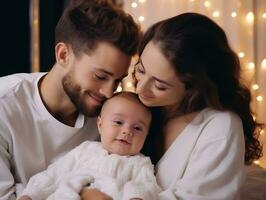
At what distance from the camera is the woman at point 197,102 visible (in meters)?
1.45

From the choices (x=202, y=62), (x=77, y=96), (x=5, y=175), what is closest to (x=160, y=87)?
(x=202, y=62)

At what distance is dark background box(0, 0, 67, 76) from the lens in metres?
3.13

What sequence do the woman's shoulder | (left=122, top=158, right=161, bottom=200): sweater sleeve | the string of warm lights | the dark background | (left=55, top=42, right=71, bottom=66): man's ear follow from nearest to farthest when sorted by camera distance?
(left=122, top=158, right=161, bottom=200): sweater sleeve < the woman's shoulder < (left=55, top=42, right=71, bottom=66): man's ear < the dark background < the string of warm lights

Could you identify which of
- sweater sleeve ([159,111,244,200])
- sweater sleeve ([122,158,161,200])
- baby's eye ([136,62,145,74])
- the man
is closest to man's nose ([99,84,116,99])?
the man

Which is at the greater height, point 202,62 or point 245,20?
point 202,62

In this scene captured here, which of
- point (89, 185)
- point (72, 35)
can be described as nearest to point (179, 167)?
point (89, 185)

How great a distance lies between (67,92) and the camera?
1805mm

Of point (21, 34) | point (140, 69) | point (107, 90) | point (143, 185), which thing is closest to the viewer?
point (143, 185)

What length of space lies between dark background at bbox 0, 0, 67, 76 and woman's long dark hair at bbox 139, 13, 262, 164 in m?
1.71

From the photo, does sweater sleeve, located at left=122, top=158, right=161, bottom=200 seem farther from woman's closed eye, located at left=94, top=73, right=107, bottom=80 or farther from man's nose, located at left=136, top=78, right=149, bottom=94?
woman's closed eye, located at left=94, top=73, right=107, bottom=80

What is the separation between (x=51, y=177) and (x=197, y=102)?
557mm

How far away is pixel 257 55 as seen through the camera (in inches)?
137

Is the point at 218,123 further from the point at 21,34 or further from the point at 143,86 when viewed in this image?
the point at 21,34

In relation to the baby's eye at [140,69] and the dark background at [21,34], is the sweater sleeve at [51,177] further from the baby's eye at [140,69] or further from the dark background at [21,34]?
the dark background at [21,34]
